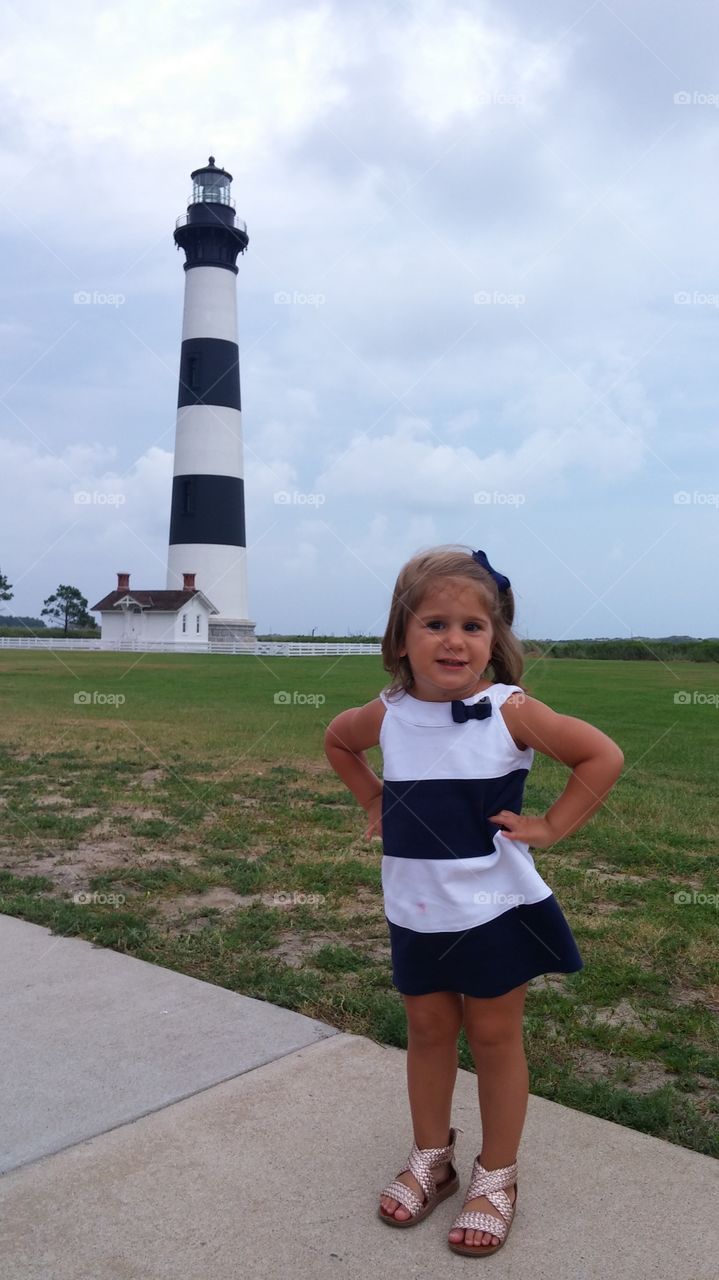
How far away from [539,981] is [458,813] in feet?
5.64

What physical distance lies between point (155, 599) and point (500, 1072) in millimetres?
37469

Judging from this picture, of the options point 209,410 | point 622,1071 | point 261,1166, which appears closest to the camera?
point 261,1166

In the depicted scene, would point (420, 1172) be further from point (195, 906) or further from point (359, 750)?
point (195, 906)

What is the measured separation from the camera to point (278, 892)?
472cm

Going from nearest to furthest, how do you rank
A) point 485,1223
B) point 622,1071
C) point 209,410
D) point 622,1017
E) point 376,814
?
point 485,1223 < point 376,814 < point 622,1071 < point 622,1017 < point 209,410

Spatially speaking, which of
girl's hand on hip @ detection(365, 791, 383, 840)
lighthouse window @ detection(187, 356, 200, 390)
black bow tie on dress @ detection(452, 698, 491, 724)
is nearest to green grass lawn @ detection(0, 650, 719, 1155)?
girl's hand on hip @ detection(365, 791, 383, 840)

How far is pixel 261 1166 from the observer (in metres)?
2.34

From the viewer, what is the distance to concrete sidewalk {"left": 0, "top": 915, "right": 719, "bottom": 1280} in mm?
2021

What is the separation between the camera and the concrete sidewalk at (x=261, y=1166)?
6.63 feet

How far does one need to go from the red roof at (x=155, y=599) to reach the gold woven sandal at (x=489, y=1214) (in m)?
34.5

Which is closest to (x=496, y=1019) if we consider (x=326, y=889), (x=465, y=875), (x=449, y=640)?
(x=465, y=875)

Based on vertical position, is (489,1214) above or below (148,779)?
below

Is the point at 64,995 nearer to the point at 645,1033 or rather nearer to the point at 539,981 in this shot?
the point at 539,981

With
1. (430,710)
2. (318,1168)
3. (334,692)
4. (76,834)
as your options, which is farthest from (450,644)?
(334,692)
